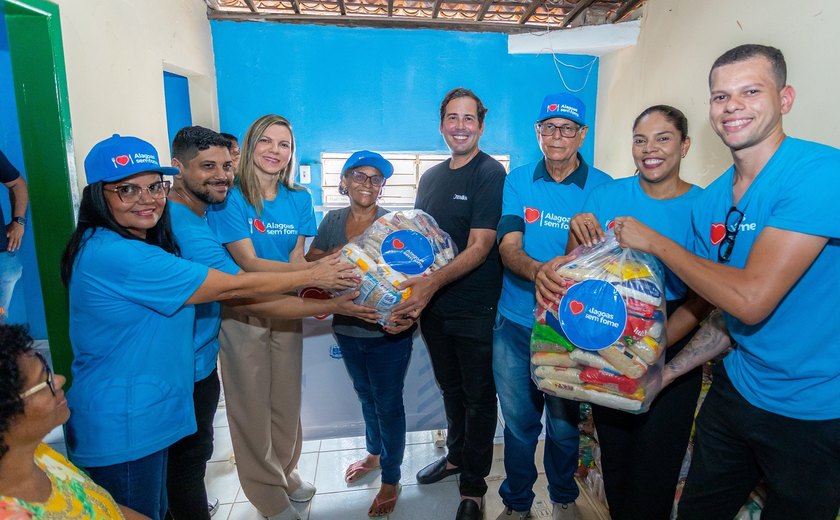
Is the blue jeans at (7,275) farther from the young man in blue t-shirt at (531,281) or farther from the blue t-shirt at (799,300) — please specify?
the blue t-shirt at (799,300)

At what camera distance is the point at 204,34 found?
157 inches

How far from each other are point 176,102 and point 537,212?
3.52 metres

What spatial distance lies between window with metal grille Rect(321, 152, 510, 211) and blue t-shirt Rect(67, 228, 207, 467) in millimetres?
3332

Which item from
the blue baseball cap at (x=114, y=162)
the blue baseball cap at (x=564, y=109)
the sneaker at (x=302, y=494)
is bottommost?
the sneaker at (x=302, y=494)

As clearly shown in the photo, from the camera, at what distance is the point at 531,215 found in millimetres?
1810

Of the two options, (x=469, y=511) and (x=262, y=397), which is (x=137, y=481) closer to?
(x=262, y=397)

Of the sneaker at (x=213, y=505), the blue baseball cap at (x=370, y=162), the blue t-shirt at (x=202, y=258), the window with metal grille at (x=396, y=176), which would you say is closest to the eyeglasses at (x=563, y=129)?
the blue baseball cap at (x=370, y=162)

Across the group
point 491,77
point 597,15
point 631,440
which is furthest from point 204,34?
point 631,440

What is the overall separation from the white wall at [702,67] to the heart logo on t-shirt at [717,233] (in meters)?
1.33

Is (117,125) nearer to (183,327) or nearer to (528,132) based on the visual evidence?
(183,327)

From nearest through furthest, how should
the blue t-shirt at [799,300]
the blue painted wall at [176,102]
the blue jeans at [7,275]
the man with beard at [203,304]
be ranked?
the blue t-shirt at [799,300], the man with beard at [203,304], the blue jeans at [7,275], the blue painted wall at [176,102]

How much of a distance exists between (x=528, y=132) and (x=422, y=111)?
1079 mm

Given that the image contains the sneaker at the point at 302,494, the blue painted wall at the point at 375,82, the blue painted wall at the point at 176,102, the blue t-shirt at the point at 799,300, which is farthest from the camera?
the blue painted wall at the point at 375,82

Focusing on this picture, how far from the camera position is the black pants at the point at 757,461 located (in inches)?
44.4
